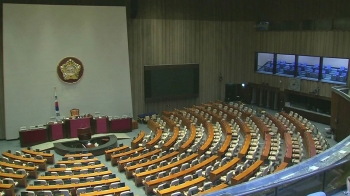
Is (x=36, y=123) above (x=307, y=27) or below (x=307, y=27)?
below

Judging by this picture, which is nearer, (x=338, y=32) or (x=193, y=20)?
(x=338, y=32)

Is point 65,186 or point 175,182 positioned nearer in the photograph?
point 175,182

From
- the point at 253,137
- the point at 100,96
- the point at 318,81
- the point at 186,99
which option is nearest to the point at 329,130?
the point at 318,81

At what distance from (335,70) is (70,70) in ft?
52.2

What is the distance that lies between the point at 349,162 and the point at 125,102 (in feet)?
57.9

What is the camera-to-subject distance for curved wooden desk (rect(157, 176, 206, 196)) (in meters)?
11.0

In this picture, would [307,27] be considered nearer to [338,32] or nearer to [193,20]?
[338,32]

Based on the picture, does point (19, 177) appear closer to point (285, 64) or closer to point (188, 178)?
point (188, 178)

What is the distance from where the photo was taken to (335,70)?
22.2 meters

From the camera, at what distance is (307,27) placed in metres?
23.6

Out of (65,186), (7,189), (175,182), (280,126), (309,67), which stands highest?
(309,67)

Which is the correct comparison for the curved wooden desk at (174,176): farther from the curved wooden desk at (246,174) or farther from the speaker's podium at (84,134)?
the speaker's podium at (84,134)

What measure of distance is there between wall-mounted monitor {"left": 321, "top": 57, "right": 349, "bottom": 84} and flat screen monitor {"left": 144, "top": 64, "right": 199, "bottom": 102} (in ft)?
27.4

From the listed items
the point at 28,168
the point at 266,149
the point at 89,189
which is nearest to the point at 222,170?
the point at 266,149
